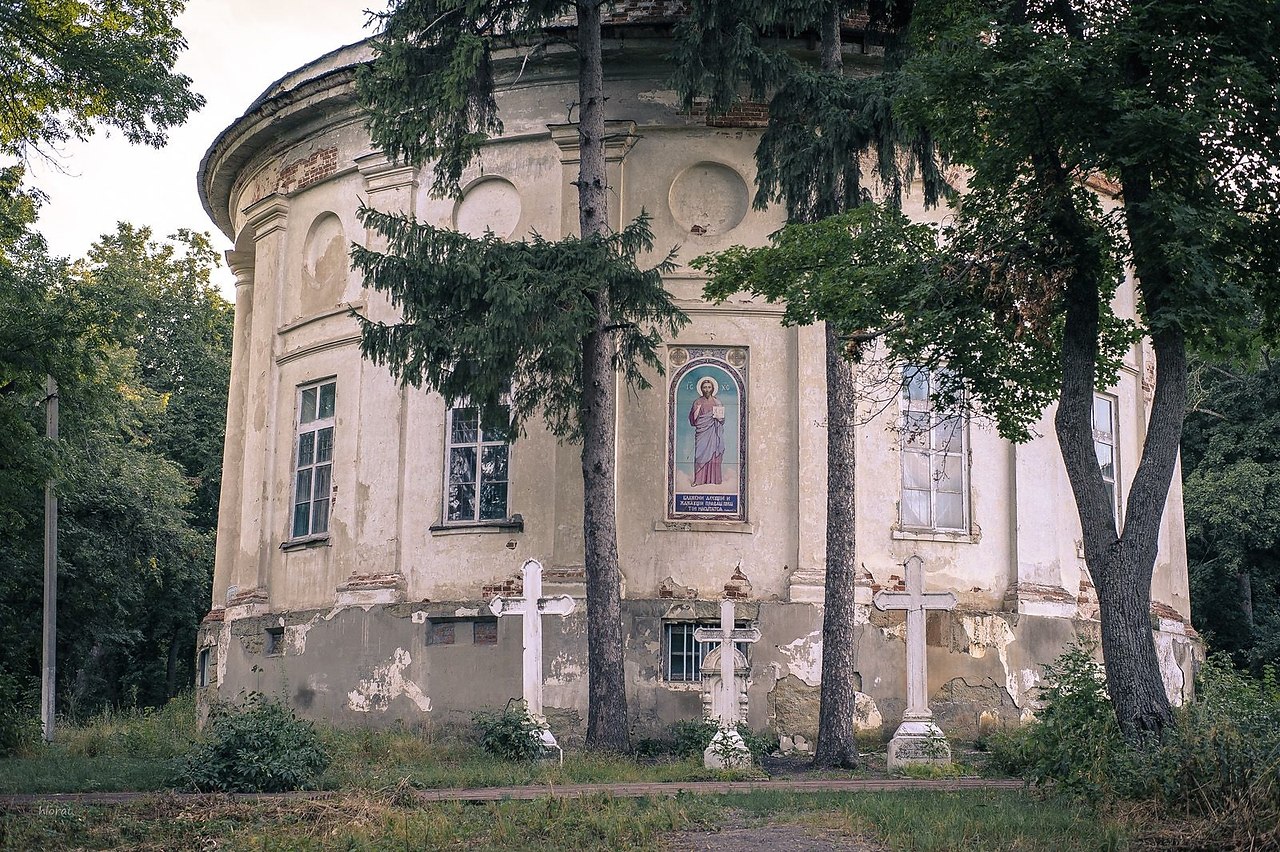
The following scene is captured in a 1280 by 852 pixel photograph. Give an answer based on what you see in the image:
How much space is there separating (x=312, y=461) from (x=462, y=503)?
2.98m

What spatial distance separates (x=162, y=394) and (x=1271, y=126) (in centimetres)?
2976

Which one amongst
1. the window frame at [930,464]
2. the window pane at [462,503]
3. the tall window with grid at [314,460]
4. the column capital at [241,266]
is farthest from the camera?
the column capital at [241,266]

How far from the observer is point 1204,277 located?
1136cm

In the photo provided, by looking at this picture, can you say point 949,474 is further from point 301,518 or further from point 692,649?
point 301,518

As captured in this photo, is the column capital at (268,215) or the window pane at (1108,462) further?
the column capital at (268,215)

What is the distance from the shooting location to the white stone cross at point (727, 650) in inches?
627

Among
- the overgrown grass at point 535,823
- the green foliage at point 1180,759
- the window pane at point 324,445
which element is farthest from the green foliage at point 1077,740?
the window pane at point 324,445

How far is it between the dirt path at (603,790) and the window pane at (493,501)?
6864mm

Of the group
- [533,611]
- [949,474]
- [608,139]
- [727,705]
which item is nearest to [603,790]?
[727,705]

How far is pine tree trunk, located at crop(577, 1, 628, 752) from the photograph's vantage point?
16938 millimetres

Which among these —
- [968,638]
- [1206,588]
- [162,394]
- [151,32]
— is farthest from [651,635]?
[162,394]

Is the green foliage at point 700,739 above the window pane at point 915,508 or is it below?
below

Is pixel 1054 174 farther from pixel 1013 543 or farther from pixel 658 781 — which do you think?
pixel 1013 543

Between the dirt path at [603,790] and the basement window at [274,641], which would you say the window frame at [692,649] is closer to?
the dirt path at [603,790]
